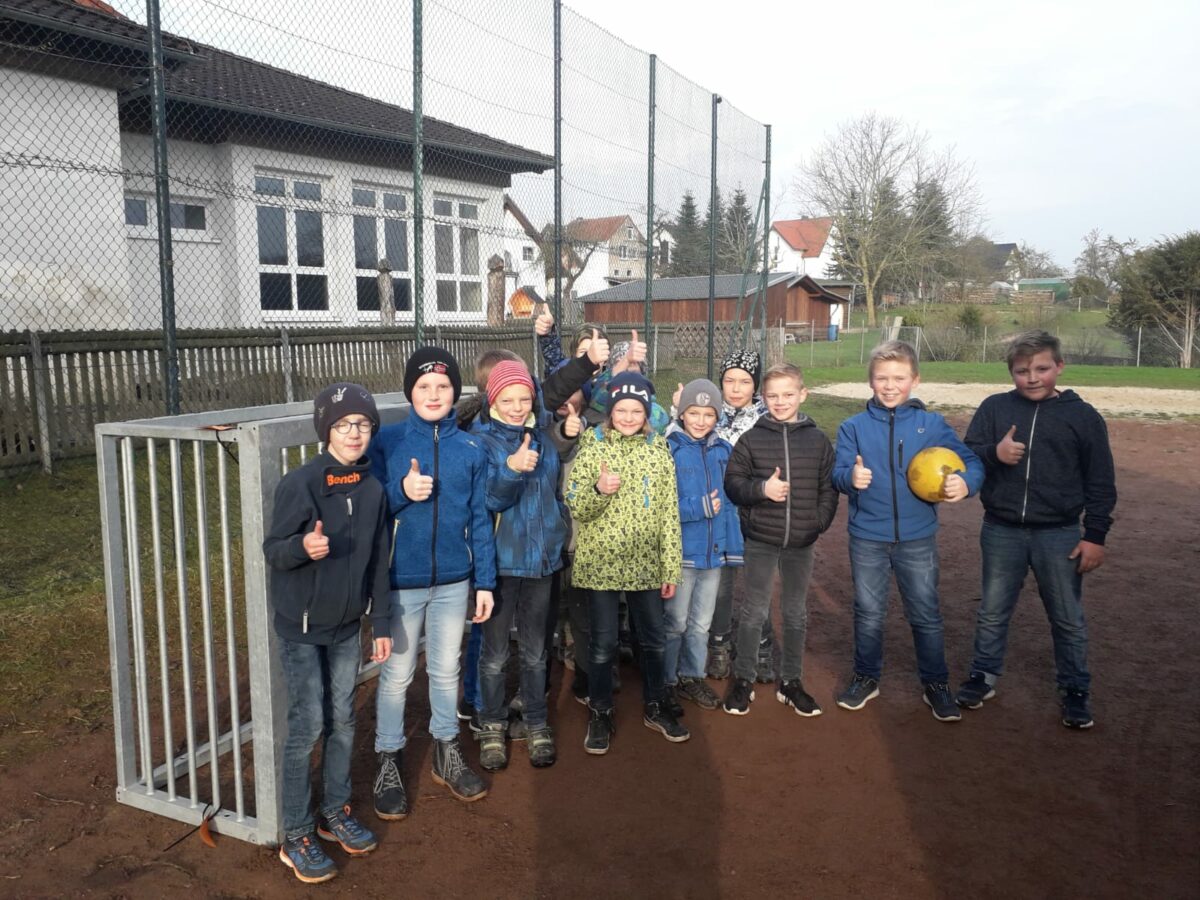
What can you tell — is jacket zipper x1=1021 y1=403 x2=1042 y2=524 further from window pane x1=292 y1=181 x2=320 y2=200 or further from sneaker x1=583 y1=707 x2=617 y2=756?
window pane x1=292 y1=181 x2=320 y2=200

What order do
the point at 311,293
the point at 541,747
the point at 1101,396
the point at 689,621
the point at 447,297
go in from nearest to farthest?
1. the point at 541,747
2. the point at 689,621
3. the point at 447,297
4. the point at 311,293
5. the point at 1101,396

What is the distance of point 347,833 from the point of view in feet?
10.1

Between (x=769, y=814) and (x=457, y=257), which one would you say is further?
(x=457, y=257)

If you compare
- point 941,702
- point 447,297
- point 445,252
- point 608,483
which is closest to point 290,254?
point 447,297

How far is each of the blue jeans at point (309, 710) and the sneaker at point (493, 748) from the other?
732 mm

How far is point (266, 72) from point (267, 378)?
297 centimetres

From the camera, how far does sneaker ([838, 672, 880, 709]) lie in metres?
4.29

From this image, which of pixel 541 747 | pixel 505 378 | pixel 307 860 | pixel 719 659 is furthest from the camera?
pixel 719 659

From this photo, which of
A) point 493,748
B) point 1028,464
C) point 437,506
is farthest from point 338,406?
point 1028,464

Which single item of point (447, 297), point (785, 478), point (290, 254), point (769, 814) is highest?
point (290, 254)

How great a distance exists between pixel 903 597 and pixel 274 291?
9.60m

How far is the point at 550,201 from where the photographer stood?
8.80 meters

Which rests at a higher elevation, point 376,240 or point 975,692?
point 376,240

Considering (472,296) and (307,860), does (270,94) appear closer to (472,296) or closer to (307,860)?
(472,296)
